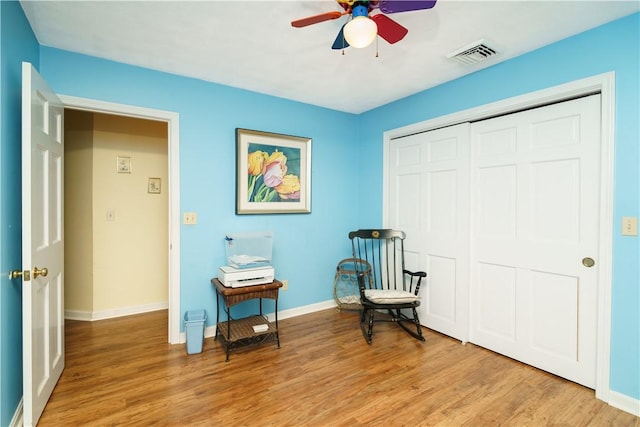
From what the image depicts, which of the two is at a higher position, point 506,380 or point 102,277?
point 102,277

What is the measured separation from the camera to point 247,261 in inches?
110

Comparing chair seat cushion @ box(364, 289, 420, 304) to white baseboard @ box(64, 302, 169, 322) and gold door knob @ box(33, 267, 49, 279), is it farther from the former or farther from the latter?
white baseboard @ box(64, 302, 169, 322)

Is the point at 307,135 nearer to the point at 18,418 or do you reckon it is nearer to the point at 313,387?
the point at 313,387

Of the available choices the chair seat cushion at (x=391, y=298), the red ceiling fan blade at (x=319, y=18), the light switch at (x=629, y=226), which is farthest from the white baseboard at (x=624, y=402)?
the red ceiling fan blade at (x=319, y=18)

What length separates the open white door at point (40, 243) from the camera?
1.59 m

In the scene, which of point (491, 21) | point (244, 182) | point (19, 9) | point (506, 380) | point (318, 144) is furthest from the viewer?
point (318, 144)

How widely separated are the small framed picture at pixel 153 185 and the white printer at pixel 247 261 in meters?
1.41

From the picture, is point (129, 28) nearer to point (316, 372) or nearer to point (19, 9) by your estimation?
point (19, 9)

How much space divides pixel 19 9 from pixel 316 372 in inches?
120

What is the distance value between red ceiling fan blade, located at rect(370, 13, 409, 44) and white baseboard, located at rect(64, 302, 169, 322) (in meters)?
3.72

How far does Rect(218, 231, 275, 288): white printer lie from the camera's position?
268 centimetres

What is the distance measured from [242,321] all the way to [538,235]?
266 centimetres

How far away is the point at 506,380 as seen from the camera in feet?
7.39

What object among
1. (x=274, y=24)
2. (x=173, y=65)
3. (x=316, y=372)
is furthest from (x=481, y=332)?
(x=173, y=65)
